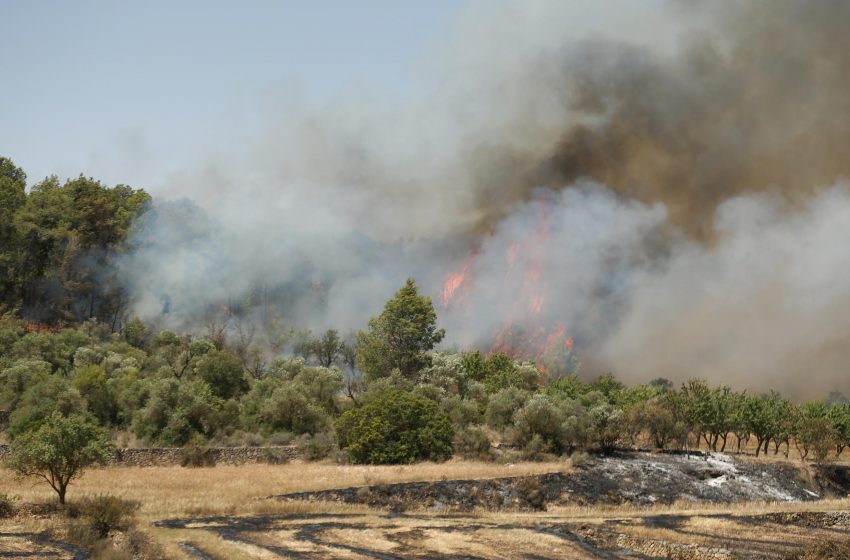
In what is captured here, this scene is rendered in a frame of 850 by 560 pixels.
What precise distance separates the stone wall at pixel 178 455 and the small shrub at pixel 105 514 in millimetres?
21943

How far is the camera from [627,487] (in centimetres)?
6241

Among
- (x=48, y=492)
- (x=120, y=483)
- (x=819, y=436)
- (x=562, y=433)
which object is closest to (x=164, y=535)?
(x=48, y=492)

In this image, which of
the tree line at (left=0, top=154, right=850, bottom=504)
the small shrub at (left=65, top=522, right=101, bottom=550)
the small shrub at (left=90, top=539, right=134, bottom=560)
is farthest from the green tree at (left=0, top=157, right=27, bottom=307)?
the small shrub at (left=90, top=539, right=134, bottom=560)

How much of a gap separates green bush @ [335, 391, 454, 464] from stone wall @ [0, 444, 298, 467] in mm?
5740

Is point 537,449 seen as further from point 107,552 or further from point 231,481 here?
point 107,552

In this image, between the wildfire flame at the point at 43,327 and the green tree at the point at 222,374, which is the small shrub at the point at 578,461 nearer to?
the green tree at the point at 222,374

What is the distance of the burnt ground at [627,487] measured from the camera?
171 ft

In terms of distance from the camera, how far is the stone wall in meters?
60.8

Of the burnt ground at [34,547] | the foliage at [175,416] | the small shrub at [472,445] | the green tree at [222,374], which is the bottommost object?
the burnt ground at [34,547]

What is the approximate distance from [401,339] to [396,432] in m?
34.3

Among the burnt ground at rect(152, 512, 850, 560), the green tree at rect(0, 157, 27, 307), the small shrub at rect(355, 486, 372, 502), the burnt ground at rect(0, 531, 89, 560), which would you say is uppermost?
the green tree at rect(0, 157, 27, 307)

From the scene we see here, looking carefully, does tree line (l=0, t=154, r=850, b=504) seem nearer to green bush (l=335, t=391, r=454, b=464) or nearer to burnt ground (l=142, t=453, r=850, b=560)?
green bush (l=335, t=391, r=454, b=464)

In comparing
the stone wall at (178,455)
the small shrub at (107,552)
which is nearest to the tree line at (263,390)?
the stone wall at (178,455)

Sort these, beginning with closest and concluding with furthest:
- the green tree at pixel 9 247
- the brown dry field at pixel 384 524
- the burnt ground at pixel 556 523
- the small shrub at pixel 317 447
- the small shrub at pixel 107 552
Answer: the small shrub at pixel 107 552
the brown dry field at pixel 384 524
the burnt ground at pixel 556 523
the small shrub at pixel 317 447
the green tree at pixel 9 247
